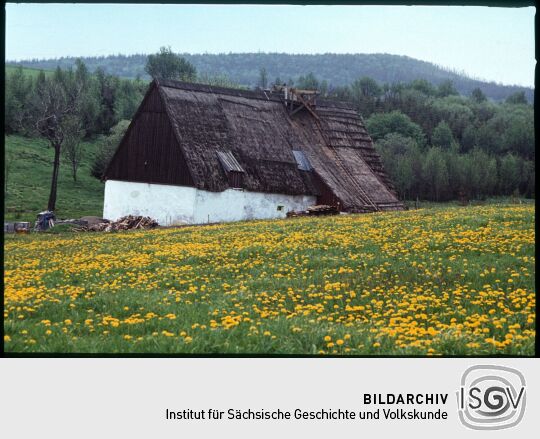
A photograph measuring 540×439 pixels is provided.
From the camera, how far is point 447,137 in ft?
113

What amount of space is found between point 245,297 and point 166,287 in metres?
1.43

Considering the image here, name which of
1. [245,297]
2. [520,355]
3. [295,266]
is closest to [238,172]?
[295,266]

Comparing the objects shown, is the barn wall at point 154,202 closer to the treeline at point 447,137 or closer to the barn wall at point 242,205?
the barn wall at point 242,205

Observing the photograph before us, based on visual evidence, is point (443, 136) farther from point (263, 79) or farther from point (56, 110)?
point (56, 110)

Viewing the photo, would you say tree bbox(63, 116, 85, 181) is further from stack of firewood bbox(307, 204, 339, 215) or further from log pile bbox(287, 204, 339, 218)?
stack of firewood bbox(307, 204, 339, 215)

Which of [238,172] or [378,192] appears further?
[378,192]

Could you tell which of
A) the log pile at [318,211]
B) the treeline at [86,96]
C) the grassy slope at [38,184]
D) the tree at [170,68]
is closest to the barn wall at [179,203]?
the log pile at [318,211]

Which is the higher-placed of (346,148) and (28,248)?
(346,148)

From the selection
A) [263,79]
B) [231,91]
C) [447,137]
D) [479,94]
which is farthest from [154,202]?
[447,137]

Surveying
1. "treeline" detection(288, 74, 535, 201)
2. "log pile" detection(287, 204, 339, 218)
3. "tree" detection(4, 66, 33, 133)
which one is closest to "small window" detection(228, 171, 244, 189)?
"log pile" detection(287, 204, 339, 218)

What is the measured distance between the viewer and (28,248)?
10500 mm

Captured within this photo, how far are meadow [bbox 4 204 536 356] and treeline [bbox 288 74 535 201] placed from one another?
1509 mm
